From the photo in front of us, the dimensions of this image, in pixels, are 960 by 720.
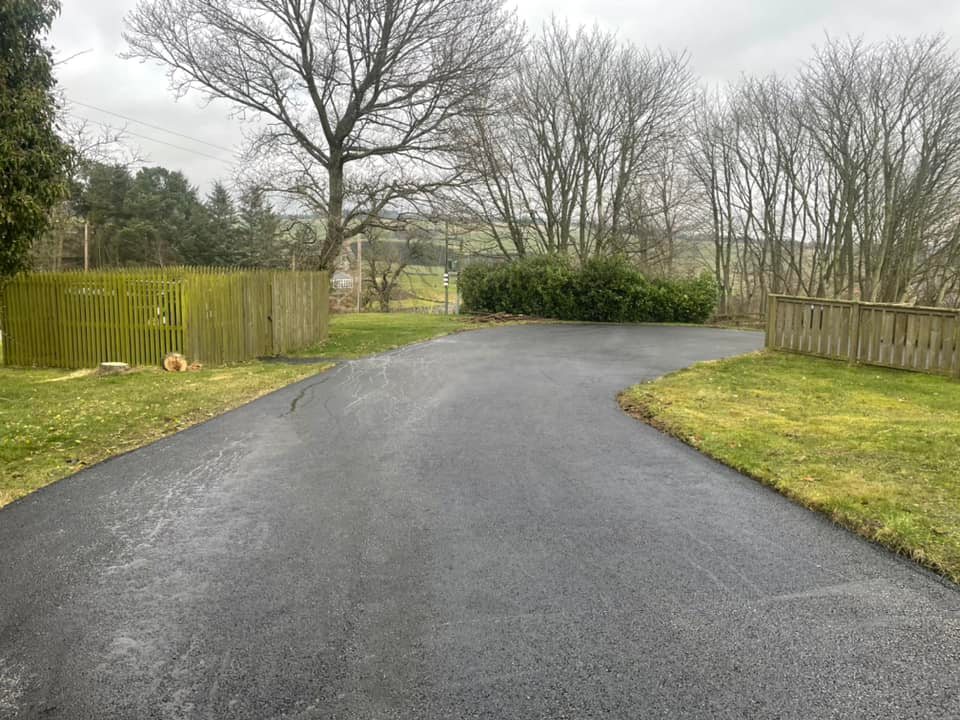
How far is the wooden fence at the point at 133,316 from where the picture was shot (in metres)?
12.6

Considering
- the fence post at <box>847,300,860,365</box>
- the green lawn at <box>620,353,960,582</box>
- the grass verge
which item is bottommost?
the grass verge

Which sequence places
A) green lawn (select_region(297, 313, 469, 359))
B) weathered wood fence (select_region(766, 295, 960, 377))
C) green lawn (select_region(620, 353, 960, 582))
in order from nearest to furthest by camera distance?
green lawn (select_region(620, 353, 960, 582)) < weathered wood fence (select_region(766, 295, 960, 377)) < green lawn (select_region(297, 313, 469, 359))

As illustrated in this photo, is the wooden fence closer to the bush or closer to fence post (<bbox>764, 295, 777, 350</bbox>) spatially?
fence post (<bbox>764, 295, 777, 350</bbox>)

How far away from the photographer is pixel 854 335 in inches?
488

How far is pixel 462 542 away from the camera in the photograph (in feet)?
13.6

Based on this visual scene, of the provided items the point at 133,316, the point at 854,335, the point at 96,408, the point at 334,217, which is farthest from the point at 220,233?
the point at 854,335

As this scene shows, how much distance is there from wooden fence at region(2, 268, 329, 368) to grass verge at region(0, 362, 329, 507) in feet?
2.46

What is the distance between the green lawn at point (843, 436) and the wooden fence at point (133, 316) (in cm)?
833

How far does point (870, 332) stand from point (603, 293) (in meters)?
15.1

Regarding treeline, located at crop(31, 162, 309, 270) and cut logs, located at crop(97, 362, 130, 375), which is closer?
cut logs, located at crop(97, 362, 130, 375)

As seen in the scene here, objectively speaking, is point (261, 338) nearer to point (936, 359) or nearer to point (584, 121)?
point (936, 359)

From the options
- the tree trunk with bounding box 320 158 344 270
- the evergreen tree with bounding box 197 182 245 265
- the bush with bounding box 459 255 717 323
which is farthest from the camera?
the evergreen tree with bounding box 197 182 245 265

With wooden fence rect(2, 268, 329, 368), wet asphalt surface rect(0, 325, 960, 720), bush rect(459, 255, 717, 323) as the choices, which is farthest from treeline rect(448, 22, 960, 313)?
wet asphalt surface rect(0, 325, 960, 720)

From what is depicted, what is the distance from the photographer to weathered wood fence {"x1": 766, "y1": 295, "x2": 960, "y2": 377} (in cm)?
1109
